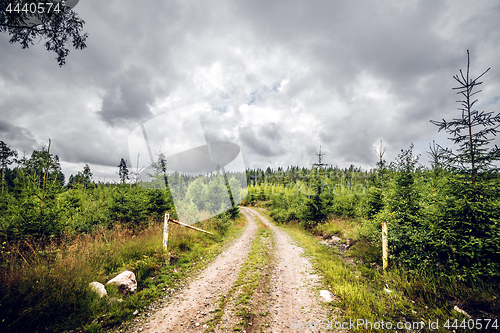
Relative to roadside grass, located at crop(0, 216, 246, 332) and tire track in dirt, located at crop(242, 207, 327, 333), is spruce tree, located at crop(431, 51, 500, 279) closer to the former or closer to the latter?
tire track in dirt, located at crop(242, 207, 327, 333)

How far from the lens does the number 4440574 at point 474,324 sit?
3.59m

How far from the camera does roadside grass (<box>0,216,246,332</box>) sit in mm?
3346

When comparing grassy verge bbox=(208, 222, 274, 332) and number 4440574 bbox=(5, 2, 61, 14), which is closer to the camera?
grassy verge bbox=(208, 222, 274, 332)

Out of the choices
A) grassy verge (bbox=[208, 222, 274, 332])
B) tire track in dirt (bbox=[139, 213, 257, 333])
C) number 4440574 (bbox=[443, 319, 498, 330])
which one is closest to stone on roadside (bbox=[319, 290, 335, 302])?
grassy verge (bbox=[208, 222, 274, 332])

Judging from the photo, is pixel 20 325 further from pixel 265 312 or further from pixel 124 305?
pixel 265 312

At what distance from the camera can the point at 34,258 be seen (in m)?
4.89

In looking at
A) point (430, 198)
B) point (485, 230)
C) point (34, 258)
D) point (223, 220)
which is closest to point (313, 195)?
point (223, 220)

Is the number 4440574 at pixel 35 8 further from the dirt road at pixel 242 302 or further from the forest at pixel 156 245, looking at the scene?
the dirt road at pixel 242 302

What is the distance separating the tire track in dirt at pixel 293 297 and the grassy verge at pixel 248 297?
0.89 ft

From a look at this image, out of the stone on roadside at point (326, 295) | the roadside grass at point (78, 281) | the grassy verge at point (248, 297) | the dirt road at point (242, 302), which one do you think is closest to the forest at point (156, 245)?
the roadside grass at point (78, 281)

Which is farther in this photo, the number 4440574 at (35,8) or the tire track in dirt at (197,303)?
the number 4440574 at (35,8)

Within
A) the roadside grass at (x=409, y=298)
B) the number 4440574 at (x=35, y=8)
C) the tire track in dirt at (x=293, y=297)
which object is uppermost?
the number 4440574 at (x=35, y=8)

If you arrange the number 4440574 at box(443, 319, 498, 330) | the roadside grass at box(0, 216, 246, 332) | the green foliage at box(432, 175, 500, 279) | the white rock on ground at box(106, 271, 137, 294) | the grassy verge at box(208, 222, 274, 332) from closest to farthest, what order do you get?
the roadside grass at box(0, 216, 246, 332) → the number 4440574 at box(443, 319, 498, 330) → the grassy verge at box(208, 222, 274, 332) → the green foliage at box(432, 175, 500, 279) → the white rock on ground at box(106, 271, 137, 294)

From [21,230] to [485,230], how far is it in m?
14.3
